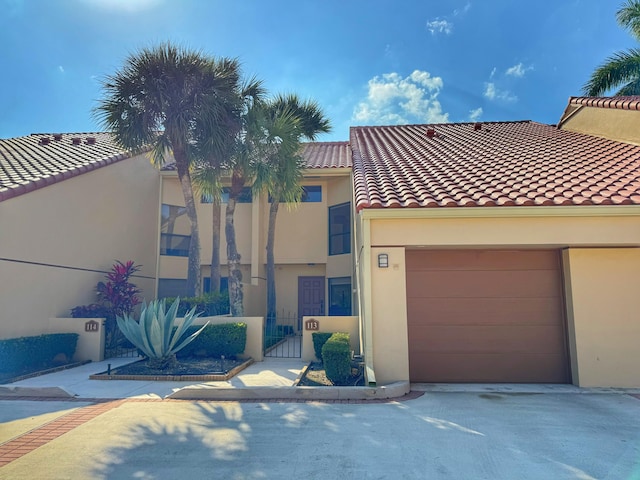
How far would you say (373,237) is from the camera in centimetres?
723

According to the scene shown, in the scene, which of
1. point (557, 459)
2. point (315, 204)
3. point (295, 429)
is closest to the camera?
point (557, 459)

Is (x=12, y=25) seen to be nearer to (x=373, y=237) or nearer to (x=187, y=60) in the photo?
(x=187, y=60)

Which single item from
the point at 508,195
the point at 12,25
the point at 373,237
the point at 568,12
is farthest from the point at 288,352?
the point at 568,12

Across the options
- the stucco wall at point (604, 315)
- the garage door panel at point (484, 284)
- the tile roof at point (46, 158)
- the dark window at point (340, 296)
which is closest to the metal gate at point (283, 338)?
the dark window at point (340, 296)

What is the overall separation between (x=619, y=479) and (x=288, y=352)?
28.2 feet

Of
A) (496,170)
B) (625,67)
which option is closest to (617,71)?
(625,67)

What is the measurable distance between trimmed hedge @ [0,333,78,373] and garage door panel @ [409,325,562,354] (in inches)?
329

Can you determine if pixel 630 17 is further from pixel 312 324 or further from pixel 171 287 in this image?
pixel 171 287

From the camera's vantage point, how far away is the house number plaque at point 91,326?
10.1m

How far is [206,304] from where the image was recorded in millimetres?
11445

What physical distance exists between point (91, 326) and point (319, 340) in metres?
6.05

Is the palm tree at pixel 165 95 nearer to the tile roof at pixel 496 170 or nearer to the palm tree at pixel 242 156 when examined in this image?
the palm tree at pixel 242 156

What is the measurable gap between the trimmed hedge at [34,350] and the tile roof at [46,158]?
3324mm

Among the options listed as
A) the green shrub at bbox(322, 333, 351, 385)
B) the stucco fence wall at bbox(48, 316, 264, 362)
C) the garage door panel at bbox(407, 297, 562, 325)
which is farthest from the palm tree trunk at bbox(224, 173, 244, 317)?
the garage door panel at bbox(407, 297, 562, 325)
